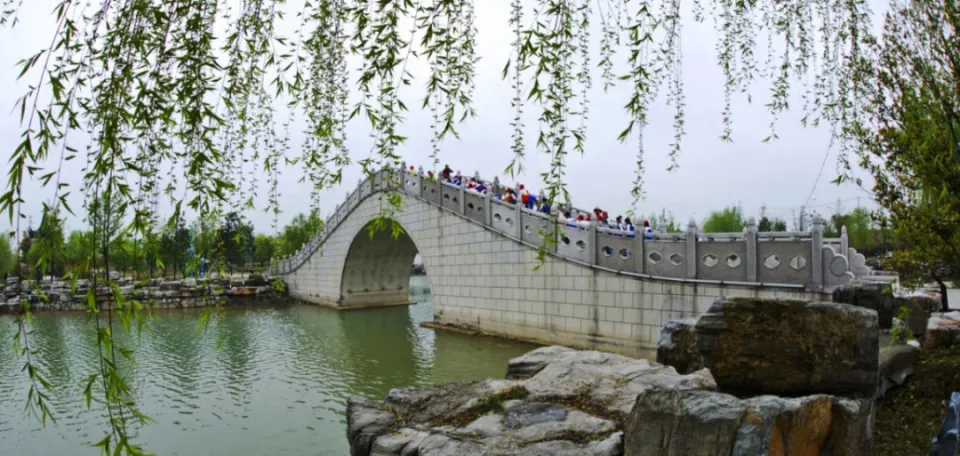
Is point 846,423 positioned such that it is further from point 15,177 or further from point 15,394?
point 15,394

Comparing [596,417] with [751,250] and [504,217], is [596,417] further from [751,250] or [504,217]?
[504,217]

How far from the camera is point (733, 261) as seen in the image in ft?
29.7

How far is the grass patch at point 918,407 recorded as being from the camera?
3531mm

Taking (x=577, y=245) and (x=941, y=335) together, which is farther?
(x=577, y=245)

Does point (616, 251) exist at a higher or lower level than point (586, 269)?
higher

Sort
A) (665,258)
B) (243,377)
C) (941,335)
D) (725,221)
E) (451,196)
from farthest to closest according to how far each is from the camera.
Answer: (725,221)
(451,196)
(243,377)
(665,258)
(941,335)

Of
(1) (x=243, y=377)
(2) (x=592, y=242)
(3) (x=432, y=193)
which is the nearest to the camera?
(1) (x=243, y=377)

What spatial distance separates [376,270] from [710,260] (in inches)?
594

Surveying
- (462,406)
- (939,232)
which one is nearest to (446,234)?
(462,406)

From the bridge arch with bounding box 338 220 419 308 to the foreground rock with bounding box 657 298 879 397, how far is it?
55.8 feet

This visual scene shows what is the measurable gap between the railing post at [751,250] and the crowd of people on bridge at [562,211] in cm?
165

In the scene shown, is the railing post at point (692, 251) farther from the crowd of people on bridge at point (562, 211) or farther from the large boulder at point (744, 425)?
the large boulder at point (744, 425)

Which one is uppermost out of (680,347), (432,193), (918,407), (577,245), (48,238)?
(432,193)

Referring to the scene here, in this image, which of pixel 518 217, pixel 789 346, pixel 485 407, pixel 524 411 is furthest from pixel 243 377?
pixel 789 346
